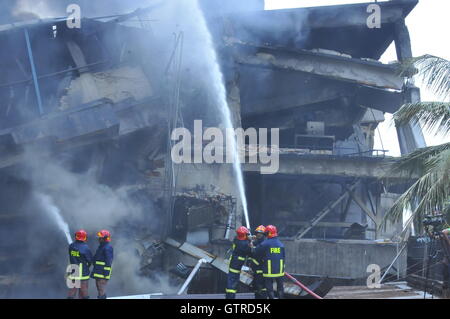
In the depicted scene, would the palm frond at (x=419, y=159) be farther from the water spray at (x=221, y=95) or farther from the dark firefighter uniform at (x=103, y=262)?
the dark firefighter uniform at (x=103, y=262)

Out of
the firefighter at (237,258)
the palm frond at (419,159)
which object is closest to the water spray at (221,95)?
the palm frond at (419,159)

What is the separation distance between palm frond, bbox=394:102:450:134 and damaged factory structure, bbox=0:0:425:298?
3203mm

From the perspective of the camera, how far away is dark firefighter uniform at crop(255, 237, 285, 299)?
7949mm

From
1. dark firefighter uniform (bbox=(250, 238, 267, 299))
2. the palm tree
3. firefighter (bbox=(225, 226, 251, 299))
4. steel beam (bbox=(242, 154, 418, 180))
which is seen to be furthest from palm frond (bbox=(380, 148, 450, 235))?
steel beam (bbox=(242, 154, 418, 180))

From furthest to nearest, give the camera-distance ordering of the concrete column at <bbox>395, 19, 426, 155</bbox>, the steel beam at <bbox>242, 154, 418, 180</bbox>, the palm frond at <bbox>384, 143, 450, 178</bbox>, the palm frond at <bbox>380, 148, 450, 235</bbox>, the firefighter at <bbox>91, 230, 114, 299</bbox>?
1. the concrete column at <bbox>395, 19, 426, 155</bbox>
2. the steel beam at <bbox>242, 154, 418, 180</bbox>
3. the palm frond at <bbox>384, 143, 450, 178</bbox>
4. the palm frond at <bbox>380, 148, 450, 235</bbox>
5. the firefighter at <bbox>91, 230, 114, 299</bbox>

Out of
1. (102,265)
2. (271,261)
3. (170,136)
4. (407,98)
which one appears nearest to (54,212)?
(170,136)

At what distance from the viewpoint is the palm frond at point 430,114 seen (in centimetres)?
917

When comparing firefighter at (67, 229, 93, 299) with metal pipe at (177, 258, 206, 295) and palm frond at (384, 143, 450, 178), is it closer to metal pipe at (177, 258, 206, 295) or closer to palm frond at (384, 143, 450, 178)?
metal pipe at (177, 258, 206, 295)

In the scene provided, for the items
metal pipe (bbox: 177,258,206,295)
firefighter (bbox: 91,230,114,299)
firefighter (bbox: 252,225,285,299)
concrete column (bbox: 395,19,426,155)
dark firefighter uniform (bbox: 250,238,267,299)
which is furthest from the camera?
concrete column (bbox: 395,19,426,155)

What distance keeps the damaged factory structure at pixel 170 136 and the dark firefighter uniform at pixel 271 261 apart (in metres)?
2.89

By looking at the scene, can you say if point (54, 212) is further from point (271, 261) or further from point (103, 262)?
point (271, 261)

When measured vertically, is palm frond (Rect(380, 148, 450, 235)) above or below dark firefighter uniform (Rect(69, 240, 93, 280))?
above
